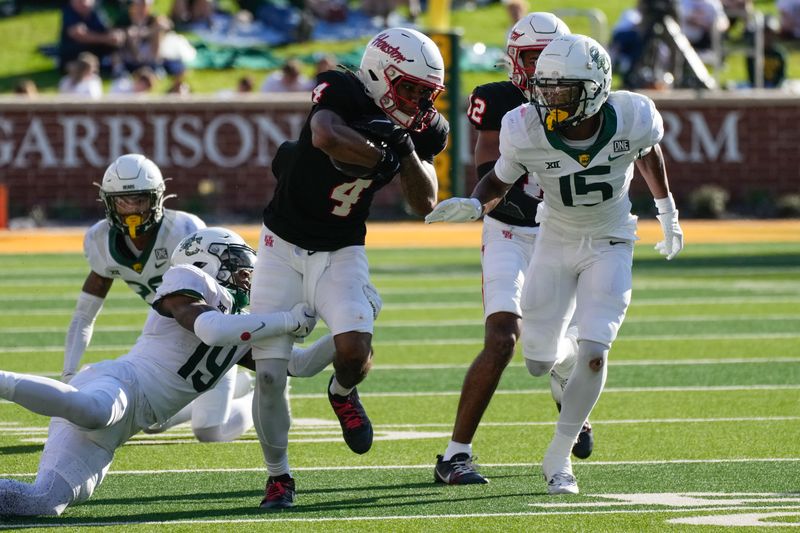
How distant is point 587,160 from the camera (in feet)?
18.6

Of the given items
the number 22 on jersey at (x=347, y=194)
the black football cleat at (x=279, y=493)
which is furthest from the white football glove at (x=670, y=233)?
the black football cleat at (x=279, y=493)

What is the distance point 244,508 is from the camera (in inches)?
212

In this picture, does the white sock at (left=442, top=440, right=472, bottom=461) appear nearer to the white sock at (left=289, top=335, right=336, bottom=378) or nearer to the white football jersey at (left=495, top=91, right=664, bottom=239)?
the white sock at (left=289, top=335, right=336, bottom=378)

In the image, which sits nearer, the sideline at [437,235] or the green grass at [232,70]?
the sideline at [437,235]

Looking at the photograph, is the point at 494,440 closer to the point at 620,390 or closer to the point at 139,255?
the point at 620,390

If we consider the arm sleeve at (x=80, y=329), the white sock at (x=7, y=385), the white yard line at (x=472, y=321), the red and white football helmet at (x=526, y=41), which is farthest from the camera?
the white yard line at (x=472, y=321)

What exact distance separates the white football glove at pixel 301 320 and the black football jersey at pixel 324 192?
0.24 metres

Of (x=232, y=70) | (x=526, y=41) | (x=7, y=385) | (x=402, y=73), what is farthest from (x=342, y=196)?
(x=232, y=70)

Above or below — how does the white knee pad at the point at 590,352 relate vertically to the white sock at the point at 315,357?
above

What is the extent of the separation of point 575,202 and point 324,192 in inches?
36.5

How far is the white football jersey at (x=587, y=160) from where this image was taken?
18.6ft

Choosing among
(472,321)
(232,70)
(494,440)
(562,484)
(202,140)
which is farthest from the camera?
(232,70)

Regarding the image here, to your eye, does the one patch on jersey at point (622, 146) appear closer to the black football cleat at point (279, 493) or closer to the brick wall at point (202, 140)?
the black football cleat at point (279, 493)

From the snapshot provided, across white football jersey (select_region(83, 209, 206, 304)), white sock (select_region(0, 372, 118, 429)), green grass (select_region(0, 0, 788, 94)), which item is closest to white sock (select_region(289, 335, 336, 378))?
white sock (select_region(0, 372, 118, 429))
